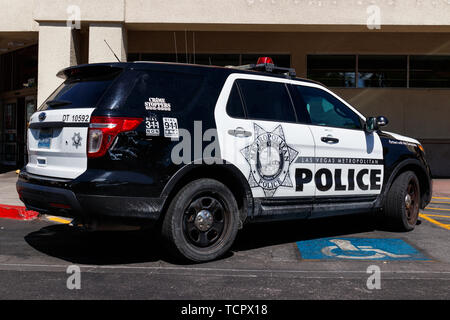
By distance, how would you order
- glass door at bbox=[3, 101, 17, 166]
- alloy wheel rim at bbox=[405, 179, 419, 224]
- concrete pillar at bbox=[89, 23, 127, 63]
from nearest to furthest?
alloy wheel rim at bbox=[405, 179, 419, 224] → concrete pillar at bbox=[89, 23, 127, 63] → glass door at bbox=[3, 101, 17, 166]

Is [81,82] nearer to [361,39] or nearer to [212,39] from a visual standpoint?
[212,39]

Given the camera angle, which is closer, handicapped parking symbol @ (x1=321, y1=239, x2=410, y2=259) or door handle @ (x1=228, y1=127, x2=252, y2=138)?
door handle @ (x1=228, y1=127, x2=252, y2=138)

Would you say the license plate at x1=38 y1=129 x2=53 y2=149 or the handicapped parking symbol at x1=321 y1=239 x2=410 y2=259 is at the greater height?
the license plate at x1=38 y1=129 x2=53 y2=149

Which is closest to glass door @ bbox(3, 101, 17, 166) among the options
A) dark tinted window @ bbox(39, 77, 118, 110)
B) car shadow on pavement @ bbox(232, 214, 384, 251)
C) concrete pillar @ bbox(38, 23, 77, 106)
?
concrete pillar @ bbox(38, 23, 77, 106)

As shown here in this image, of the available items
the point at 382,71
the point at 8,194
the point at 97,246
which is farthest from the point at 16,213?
the point at 382,71

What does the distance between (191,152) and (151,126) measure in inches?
17.6

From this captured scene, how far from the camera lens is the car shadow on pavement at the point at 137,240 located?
4.89 metres

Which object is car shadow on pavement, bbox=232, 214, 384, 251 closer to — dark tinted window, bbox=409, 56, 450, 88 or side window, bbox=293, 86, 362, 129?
side window, bbox=293, 86, 362, 129

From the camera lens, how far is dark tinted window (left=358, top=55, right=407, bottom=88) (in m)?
15.1

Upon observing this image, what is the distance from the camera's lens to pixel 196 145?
4480 mm

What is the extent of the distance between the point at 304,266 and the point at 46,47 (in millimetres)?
9337

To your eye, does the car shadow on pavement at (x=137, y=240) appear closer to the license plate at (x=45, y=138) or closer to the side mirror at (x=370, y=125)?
the license plate at (x=45, y=138)

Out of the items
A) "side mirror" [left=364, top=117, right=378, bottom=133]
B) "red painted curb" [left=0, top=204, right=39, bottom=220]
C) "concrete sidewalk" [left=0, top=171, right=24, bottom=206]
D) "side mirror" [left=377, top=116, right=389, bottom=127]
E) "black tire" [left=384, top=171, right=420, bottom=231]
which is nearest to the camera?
"side mirror" [left=377, top=116, right=389, bottom=127]
